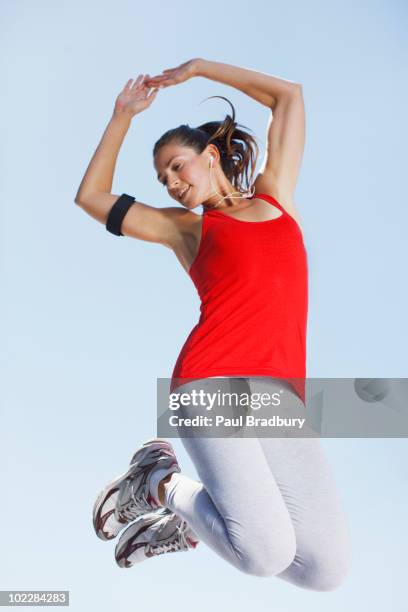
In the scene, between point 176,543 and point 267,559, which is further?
point 176,543

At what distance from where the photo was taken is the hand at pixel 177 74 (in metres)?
2.21

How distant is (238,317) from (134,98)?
71cm

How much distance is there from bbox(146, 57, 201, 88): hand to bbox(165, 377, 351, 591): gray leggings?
85cm

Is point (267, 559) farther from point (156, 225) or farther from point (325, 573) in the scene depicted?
point (156, 225)

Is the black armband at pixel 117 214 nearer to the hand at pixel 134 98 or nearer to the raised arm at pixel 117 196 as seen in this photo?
the raised arm at pixel 117 196

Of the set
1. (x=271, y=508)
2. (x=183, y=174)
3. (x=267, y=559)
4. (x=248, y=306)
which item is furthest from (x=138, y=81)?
(x=267, y=559)

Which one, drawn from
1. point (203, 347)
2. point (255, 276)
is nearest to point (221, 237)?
point (255, 276)

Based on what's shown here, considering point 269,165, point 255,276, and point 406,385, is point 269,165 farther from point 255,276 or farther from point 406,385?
point 406,385

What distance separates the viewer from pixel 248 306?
2.02 metres

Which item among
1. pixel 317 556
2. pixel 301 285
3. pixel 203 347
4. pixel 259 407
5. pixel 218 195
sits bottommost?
pixel 317 556

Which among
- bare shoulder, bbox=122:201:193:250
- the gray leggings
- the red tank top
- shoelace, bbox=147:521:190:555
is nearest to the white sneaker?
shoelace, bbox=147:521:190:555

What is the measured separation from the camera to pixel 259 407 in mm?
2004

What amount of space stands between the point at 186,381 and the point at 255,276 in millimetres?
315

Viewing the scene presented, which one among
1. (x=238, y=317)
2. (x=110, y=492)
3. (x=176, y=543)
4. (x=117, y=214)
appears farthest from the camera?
(x=110, y=492)
